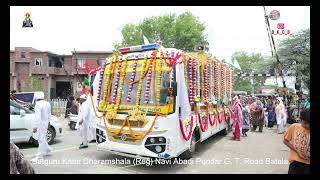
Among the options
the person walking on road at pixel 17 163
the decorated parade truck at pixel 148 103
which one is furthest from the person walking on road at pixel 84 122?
the person walking on road at pixel 17 163

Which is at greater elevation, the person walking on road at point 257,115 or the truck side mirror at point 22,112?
the truck side mirror at point 22,112

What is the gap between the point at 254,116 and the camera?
16219mm

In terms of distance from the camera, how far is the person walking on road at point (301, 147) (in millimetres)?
4746

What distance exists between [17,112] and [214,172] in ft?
19.3

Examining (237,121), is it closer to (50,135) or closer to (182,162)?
(182,162)

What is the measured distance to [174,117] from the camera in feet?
24.9

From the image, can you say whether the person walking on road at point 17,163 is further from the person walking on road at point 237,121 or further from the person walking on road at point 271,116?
the person walking on road at point 271,116

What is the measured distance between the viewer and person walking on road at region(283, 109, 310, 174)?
4746 mm

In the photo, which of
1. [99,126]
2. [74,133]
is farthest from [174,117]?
[74,133]

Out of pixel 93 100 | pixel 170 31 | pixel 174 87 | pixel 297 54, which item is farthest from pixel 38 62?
pixel 174 87

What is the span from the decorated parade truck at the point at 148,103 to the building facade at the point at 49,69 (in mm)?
24641

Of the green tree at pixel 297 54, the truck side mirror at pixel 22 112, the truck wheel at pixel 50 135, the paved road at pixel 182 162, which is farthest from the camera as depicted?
the green tree at pixel 297 54

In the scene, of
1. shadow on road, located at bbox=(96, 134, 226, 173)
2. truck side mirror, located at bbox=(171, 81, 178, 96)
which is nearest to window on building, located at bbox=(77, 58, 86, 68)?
shadow on road, located at bbox=(96, 134, 226, 173)
